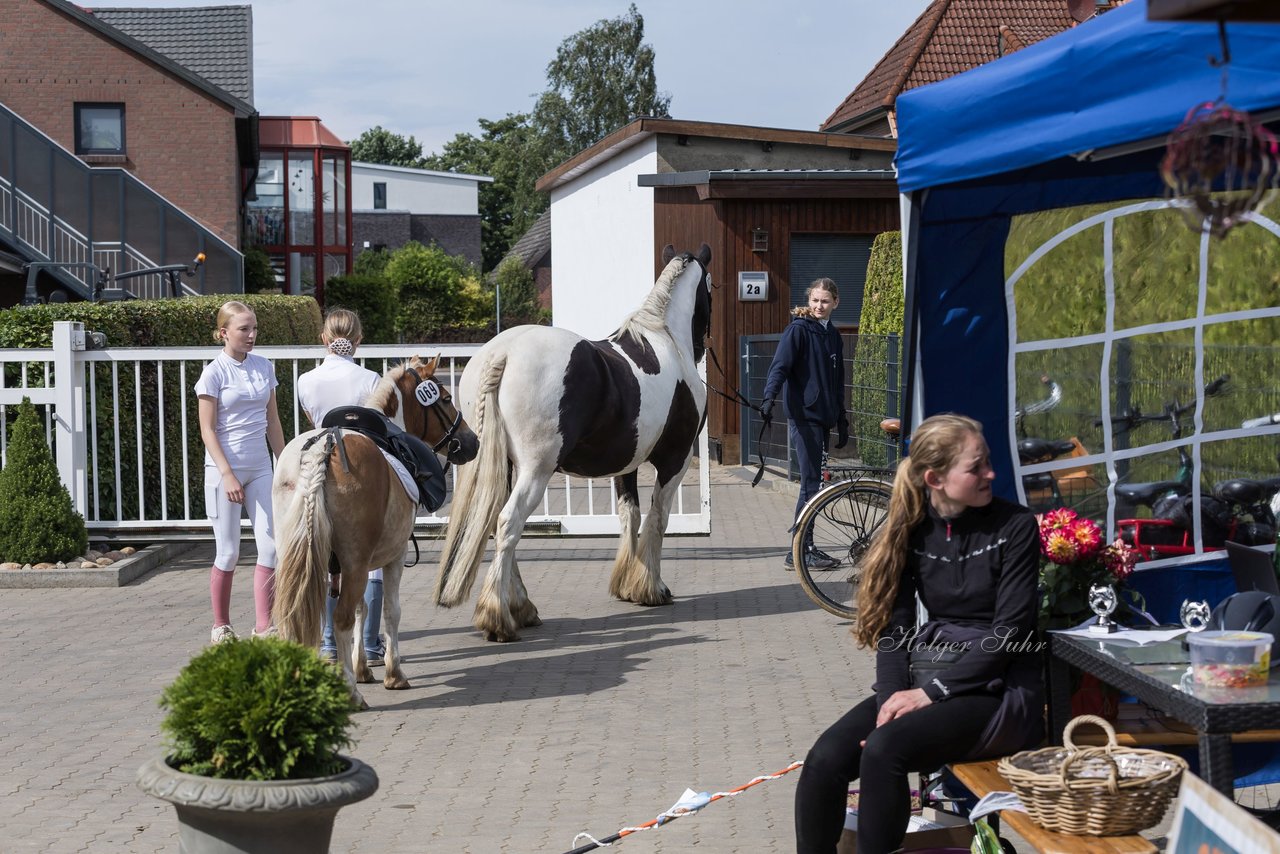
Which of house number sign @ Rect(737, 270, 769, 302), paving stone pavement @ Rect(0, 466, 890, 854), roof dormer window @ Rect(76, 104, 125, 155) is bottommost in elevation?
paving stone pavement @ Rect(0, 466, 890, 854)

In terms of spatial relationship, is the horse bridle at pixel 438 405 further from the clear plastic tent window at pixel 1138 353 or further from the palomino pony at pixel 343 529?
the clear plastic tent window at pixel 1138 353

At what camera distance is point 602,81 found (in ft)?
214

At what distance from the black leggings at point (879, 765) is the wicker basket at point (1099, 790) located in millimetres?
309

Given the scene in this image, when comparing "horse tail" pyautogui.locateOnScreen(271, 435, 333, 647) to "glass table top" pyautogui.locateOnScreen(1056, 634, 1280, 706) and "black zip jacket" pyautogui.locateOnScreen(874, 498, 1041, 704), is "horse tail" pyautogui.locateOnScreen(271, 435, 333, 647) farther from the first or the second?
"glass table top" pyautogui.locateOnScreen(1056, 634, 1280, 706)

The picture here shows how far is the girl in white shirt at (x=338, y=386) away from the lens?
7.45 meters

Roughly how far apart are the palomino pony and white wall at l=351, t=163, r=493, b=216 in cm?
8074

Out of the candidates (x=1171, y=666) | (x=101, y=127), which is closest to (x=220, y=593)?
(x=1171, y=666)

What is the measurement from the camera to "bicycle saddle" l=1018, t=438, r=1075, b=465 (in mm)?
5582

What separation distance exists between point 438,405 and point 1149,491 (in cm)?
367

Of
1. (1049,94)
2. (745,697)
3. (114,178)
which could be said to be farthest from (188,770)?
(114,178)

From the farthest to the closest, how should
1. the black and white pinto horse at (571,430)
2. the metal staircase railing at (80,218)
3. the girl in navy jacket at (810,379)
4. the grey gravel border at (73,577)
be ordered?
the metal staircase railing at (80,218)
the girl in navy jacket at (810,379)
the grey gravel border at (73,577)
the black and white pinto horse at (571,430)

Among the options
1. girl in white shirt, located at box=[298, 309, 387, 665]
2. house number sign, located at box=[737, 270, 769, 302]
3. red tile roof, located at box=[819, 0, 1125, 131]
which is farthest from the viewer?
red tile roof, located at box=[819, 0, 1125, 131]

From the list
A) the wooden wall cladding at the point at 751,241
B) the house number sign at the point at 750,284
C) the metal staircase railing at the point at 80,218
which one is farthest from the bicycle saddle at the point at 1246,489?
the metal staircase railing at the point at 80,218

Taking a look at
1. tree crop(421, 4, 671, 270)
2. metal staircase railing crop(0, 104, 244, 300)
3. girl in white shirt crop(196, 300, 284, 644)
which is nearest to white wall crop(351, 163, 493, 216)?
tree crop(421, 4, 671, 270)
